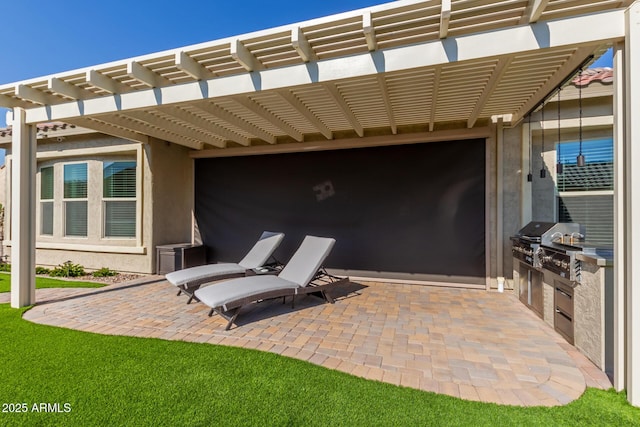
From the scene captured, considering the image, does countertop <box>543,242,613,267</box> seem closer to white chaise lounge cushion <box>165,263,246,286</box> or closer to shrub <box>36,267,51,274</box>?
white chaise lounge cushion <box>165,263,246,286</box>

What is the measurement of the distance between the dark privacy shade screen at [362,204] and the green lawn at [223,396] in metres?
4.48

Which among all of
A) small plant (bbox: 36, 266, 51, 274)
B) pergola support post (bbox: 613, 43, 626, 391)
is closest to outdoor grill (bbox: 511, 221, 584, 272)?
pergola support post (bbox: 613, 43, 626, 391)

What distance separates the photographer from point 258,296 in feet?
14.9

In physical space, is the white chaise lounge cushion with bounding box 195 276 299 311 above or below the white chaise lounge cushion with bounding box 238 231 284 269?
below

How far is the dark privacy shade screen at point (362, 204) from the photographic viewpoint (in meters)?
6.96

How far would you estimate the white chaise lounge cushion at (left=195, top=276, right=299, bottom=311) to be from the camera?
14.0 feet

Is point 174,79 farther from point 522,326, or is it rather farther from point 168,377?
point 522,326

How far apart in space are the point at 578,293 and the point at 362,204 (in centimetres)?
475

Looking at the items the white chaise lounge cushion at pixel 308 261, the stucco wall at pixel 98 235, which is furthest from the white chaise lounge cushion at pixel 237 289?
the stucco wall at pixel 98 235

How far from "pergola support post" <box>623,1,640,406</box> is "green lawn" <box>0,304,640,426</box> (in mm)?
390

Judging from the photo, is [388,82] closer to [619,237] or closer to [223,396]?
[619,237]

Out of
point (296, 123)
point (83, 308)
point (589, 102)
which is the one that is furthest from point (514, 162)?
point (83, 308)

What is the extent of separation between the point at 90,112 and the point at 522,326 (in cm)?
756

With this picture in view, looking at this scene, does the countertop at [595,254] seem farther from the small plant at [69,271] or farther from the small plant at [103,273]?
the small plant at [69,271]
